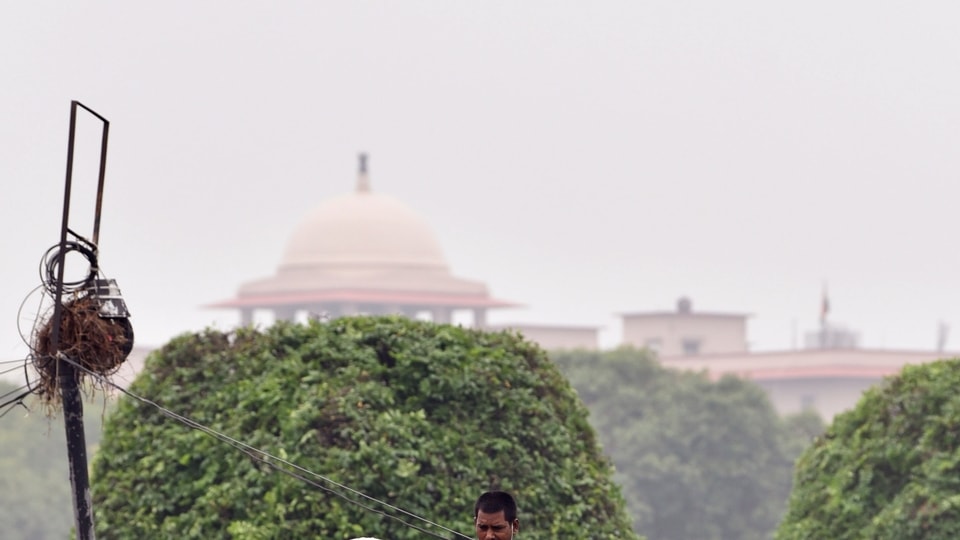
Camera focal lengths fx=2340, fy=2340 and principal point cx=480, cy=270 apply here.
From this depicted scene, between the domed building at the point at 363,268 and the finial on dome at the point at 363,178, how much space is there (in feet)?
0.23

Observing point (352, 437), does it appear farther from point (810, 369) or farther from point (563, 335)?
point (563, 335)

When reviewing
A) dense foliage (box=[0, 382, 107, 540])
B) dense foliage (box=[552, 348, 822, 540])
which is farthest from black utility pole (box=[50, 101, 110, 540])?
dense foliage (box=[552, 348, 822, 540])

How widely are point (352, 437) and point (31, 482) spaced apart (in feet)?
200

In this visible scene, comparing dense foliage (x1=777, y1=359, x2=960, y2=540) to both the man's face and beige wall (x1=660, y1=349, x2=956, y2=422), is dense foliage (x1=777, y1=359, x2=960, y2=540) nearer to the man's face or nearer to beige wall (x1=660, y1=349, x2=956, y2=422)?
the man's face

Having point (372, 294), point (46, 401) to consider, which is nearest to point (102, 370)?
point (46, 401)

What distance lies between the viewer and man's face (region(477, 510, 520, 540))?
9602mm

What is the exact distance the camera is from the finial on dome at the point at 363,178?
166 metres

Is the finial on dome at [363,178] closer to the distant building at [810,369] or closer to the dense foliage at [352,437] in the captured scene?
the distant building at [810,369]

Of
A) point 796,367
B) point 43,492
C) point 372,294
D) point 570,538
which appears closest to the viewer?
point 570,538

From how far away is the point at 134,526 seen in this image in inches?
618

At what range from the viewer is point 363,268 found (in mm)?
162750

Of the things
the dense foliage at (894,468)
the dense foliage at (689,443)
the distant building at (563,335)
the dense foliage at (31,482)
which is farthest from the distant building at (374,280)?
the dense foliage at (894,468)

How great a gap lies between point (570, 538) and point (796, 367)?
119 meters

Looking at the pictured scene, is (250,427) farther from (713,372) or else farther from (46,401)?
(713,372)
